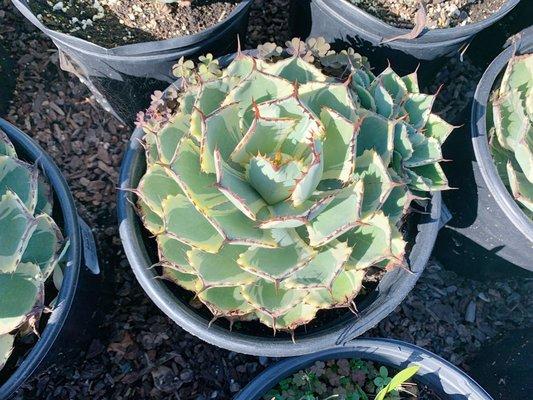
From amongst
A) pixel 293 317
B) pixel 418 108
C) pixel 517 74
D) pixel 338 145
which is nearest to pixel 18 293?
pixel 293 317

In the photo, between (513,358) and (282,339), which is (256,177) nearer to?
(282,339)

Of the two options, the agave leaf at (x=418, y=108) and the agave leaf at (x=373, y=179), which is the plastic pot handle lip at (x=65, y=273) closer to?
the agave leaf at (x=373, y=179)

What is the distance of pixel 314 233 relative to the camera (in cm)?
108

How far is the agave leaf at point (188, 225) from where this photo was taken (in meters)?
1.06

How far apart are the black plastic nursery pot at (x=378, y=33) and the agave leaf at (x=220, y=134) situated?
56cm

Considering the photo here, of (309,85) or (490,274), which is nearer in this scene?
(309,85)

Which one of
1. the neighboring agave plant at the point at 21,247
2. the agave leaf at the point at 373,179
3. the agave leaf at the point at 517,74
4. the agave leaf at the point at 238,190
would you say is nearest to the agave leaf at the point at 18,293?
the neighboring agave plant at the point at 21,247

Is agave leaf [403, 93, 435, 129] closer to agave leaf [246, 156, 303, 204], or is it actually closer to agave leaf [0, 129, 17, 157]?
agave leaf [246, 156, 303, 204]

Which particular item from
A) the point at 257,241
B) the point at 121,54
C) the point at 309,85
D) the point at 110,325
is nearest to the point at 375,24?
the point at 309,85

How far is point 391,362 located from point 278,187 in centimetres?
65

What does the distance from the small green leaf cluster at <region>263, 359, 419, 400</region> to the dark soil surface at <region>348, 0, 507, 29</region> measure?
92cm

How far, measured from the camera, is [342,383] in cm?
150

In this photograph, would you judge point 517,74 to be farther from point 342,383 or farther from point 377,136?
point 342,383

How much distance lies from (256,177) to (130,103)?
0.73 m
